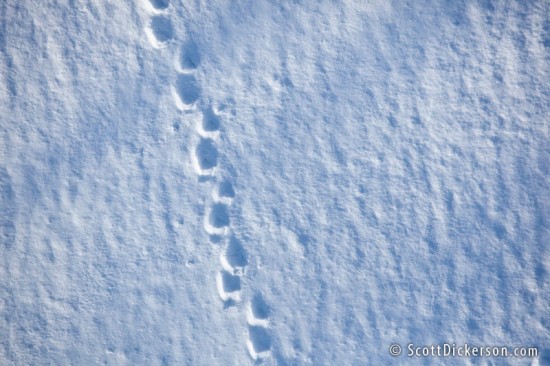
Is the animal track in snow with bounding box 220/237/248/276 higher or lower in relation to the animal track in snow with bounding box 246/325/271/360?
higher

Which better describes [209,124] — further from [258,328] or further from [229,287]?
[258,328]

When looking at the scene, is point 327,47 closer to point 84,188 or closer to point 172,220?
point 172,220

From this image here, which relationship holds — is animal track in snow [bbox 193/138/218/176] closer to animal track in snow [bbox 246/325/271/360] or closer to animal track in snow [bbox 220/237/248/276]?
animal track in snow [bbox 220/237/248/276]

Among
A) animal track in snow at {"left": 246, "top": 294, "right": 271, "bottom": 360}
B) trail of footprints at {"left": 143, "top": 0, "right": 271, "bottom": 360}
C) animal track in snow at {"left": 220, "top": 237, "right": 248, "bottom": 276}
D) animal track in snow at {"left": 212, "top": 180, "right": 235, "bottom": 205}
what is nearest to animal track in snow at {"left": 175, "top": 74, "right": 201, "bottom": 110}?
trail of footprints at {"left": 143, "top": 0, "right": 271, "bottom": 360}

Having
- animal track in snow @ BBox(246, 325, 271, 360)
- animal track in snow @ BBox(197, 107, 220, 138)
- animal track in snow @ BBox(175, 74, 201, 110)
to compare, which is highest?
animal track in snow @ BBox(175, 74, 201, 110)

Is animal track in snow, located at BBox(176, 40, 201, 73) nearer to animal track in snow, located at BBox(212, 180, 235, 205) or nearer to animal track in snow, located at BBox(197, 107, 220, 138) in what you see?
animal track in snow, located at BBox(197, 107, 220, 138)

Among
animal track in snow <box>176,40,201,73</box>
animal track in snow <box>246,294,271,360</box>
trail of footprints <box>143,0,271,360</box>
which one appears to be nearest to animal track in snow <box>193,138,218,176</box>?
trail of footprints <box>143,0,271,360</box>

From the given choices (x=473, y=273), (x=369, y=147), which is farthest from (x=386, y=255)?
(x=369, y=147)

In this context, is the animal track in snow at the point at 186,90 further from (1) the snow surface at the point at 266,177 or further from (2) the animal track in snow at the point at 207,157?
(2) the animal track in snow at the point at 207,157
